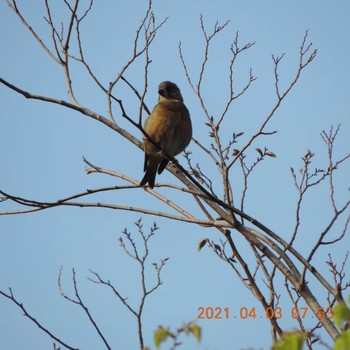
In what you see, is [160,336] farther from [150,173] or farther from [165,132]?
[165,132]

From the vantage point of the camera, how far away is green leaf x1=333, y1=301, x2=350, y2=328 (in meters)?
2.18

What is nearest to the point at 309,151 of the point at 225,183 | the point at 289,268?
the point at 225,183

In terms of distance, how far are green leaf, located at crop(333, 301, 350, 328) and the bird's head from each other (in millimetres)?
4180

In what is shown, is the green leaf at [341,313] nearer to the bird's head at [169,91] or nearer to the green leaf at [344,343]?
the green leaf at [344,343]

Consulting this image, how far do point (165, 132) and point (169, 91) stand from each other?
787 mm

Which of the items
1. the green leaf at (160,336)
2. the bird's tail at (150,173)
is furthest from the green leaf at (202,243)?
the green leaf at (160,336)

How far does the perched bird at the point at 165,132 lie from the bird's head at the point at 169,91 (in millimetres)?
264

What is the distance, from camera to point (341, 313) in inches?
86.0

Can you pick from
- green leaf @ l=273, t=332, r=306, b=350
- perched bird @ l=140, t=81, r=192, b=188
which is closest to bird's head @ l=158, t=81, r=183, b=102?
perched bird @ l=140, t=81, r=192, b=188

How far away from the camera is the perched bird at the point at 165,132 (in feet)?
18.4

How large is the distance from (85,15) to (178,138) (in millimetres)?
1501

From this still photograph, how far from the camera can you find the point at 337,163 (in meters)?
4.32

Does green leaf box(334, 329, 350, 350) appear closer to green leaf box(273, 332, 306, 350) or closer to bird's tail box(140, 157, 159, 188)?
green leaf box(273, 332, 306, 350)

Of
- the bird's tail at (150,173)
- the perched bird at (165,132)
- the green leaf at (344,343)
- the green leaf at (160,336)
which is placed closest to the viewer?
the green leaf at (344,343)
